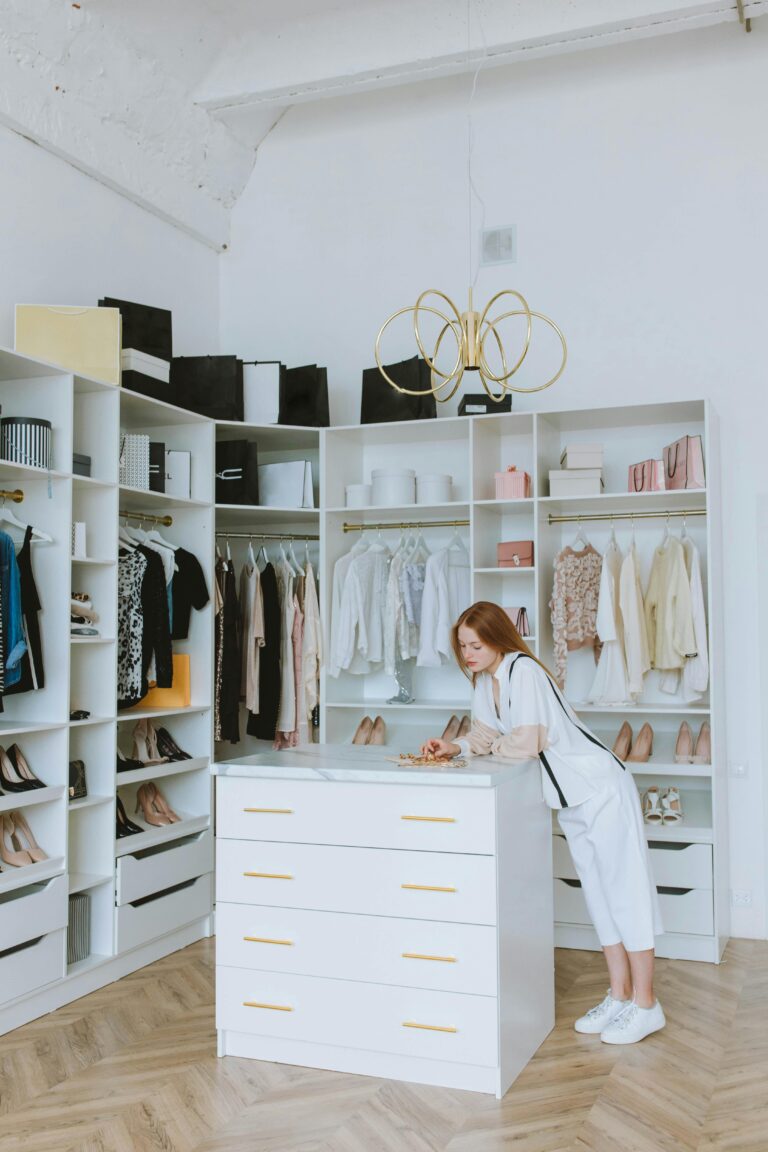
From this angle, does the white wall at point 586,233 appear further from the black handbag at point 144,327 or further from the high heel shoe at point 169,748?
the high heel shoe at point 169,748

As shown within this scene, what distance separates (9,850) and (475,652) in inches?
78.9

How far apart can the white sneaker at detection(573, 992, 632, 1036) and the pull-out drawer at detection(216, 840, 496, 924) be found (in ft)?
2.90

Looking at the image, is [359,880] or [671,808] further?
[671,808]

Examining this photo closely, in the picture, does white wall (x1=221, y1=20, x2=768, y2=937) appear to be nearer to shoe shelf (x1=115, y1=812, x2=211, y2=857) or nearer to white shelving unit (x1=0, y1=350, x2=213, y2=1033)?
white shelving unit (x1=0, y1=350, x2=213, y2=1033)

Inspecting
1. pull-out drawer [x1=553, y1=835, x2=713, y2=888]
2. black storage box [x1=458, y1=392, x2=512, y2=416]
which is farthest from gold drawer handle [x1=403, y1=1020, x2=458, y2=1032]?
black storage box [x1=458, y1=392, x2=512, y2=416]

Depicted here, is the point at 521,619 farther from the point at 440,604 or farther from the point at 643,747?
the point at 643,747

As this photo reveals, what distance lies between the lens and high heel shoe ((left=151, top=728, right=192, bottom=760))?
5242 mm

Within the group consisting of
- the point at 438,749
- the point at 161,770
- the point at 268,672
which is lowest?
the point at 161,770

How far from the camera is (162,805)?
518 cm

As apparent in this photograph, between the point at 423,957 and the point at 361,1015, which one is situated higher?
the point at 423,957

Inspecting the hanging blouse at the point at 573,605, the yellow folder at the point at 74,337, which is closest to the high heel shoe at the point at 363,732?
the hanging blouse at the point at 573,605

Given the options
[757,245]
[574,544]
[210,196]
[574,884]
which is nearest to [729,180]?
[757,245]

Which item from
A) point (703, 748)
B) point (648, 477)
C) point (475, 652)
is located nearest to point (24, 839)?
point (475, 652)

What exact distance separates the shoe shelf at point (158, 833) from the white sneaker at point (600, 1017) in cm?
206
